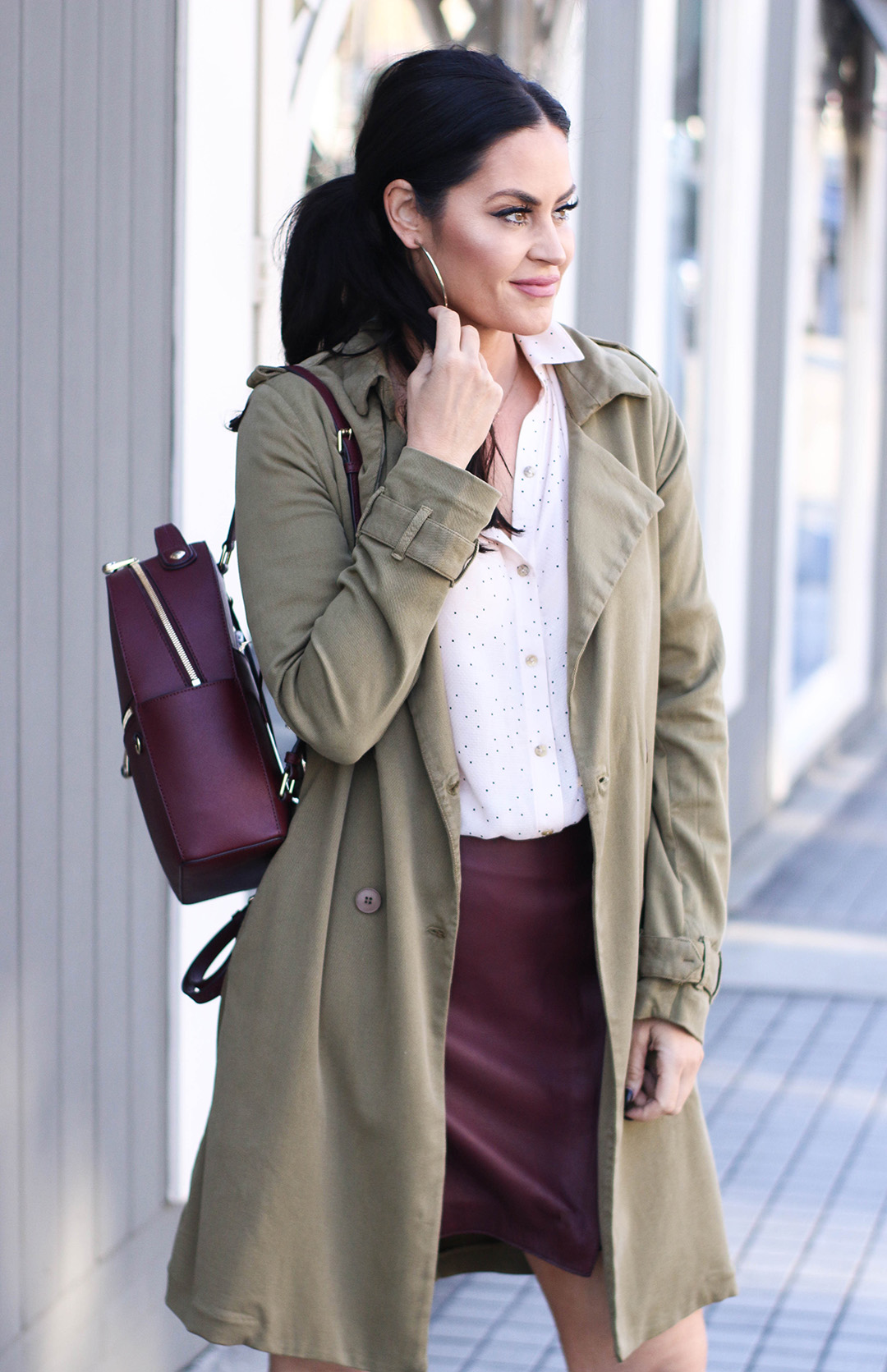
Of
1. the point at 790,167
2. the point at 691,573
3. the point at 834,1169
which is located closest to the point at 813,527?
the point at 790,167

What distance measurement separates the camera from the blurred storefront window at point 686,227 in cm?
618

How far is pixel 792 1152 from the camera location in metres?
4.05

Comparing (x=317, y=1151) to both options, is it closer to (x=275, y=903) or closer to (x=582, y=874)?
(x=275, y=903)

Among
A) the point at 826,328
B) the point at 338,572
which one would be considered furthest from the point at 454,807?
the point at 826,328

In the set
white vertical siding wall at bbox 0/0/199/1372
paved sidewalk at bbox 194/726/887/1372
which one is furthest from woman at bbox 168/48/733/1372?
paved sidewalk at bbox 194/726/887/1372

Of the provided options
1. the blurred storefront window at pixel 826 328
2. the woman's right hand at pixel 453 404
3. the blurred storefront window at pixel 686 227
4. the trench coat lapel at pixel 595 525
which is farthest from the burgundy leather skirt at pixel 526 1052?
the blurred storefront window at pixel 826 328

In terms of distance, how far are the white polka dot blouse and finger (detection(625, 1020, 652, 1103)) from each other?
0.28 meters

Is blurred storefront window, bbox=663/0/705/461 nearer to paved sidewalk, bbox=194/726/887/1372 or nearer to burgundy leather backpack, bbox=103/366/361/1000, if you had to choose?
paved sidewalk, bbox=194/726/887/1372

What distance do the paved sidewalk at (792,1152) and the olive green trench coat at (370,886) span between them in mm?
1344

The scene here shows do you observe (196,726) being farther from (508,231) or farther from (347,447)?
(508,231)

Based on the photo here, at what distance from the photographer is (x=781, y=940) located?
18.9ft

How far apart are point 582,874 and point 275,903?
14.3 inches

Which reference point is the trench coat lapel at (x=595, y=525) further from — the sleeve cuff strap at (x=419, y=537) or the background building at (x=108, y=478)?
the background building at (x=108, y=478)

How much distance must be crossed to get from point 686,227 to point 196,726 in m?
5.20
